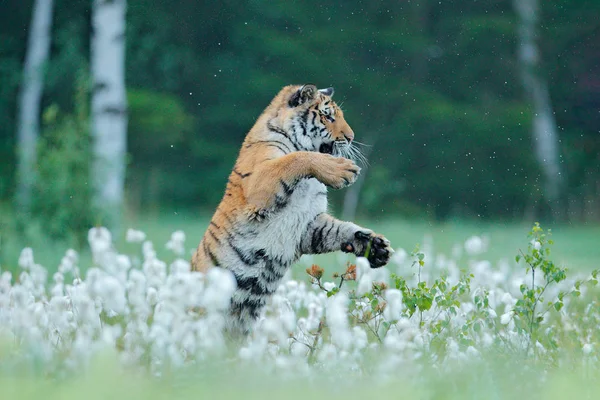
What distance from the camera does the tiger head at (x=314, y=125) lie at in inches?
214

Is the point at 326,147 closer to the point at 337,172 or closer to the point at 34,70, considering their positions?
the point at 337,172

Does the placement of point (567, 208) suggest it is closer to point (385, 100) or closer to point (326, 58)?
point (385, 100)

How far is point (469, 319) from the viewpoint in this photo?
4969 millimetres

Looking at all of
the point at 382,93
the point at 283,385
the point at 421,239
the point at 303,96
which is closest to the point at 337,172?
the point at 303,96

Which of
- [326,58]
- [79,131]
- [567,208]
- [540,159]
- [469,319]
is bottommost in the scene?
[469,319]

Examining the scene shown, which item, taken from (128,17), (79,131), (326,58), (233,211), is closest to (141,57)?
(128,17)

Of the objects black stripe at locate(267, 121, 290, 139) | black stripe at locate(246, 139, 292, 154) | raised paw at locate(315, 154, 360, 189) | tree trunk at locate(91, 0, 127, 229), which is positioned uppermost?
tree trunk at locate(91, 0, 127, 229)

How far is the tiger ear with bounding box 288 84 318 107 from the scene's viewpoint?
5.55 m

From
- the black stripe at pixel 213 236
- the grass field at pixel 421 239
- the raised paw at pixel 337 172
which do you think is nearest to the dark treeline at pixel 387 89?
the grass field at pixel 421 239

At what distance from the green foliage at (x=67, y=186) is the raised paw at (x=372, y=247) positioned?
6419 millimetres

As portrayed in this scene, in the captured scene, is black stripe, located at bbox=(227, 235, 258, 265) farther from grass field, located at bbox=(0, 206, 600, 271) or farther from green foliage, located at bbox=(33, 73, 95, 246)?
green foliage, located at bbox=(33, 73, 95, 246)

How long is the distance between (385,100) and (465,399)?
20102 millimetres

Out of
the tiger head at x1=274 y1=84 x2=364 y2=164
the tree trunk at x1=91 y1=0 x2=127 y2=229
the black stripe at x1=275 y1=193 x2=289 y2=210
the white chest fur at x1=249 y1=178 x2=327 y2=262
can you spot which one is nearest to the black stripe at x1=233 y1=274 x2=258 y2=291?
the white chest fur at x1=249 y1=178 x2=327 y2=262

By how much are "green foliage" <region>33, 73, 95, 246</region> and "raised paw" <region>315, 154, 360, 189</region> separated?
6.60m
